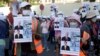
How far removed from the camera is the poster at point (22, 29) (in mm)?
8445

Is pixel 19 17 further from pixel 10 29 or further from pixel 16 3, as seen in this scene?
pixel 16 3

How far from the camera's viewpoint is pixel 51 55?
Result: 1634cm

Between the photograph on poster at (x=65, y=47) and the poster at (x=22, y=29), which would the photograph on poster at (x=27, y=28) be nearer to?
the poster at (x=22, y=29)

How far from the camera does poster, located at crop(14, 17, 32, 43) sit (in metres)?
8.45

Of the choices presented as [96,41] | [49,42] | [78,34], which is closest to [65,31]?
[78,34]

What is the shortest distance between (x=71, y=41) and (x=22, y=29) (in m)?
1.17

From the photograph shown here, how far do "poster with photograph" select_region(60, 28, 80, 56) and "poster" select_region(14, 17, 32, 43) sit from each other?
847 mm

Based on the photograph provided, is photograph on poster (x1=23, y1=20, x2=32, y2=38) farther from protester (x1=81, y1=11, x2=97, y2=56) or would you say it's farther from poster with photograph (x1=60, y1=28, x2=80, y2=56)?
protester (x1=81, y1=11, x2=97, y2=56)

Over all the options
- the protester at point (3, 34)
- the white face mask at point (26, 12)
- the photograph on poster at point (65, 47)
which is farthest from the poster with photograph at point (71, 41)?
the protester at point (3, 34)

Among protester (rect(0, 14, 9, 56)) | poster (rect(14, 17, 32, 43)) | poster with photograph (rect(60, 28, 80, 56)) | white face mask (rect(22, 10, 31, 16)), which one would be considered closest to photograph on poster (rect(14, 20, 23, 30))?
poster (rect(14, 17, 32, 43))

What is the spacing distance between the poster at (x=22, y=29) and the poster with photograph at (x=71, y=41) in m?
0.85

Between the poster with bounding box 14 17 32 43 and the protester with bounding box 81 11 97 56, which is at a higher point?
the poster with bounding box 14 17 32 43

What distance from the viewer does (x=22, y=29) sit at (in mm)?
8477

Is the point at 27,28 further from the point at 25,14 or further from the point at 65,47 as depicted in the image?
the point at 65,47
